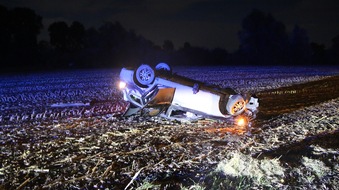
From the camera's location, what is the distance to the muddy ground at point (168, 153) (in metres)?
4.82

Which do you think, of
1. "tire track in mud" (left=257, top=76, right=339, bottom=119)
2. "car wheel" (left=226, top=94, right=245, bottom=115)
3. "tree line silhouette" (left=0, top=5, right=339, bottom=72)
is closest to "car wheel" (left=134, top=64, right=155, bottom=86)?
"car wheel" (left=226, top=94, right=245, bottom=115)

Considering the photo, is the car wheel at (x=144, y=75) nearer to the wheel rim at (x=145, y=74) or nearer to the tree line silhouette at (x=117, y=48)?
the wheel rim at (x=145, y=74)

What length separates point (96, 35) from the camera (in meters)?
50.1

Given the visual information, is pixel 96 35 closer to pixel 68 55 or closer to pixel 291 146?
pixel 68 55

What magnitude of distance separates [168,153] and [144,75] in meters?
2.94

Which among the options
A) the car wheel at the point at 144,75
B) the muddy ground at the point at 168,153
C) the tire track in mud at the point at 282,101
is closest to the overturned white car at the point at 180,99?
the car wheel at the point at 144,75

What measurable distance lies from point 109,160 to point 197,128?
2813mm

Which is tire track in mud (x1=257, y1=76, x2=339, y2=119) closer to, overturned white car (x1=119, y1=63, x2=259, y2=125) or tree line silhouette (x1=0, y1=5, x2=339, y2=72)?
overturned white car (x1=119, y1=63, x2=259, y2=125)

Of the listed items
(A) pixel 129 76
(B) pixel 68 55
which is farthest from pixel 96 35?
(A) pixel 129 76

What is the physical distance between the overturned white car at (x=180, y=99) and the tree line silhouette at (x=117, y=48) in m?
30.6

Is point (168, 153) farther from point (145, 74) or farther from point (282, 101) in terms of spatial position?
point (282, 101)

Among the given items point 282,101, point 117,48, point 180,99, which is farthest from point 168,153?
point 117,48

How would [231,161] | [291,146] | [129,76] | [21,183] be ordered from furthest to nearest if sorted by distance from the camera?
1. [129,76]
2. [291,146]
3. [231,161]
4. [21,183]

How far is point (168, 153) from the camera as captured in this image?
6129 millimetres
